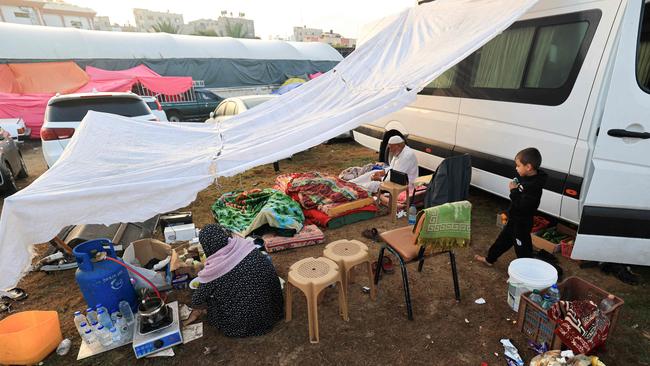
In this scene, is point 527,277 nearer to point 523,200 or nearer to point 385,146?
point 523,200

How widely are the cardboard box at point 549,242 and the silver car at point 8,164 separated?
815 centimetres

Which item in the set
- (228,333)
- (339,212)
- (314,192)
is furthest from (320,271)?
(314,192)

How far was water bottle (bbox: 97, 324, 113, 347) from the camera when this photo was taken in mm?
2572

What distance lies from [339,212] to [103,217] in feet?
9.28

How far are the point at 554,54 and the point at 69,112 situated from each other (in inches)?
270

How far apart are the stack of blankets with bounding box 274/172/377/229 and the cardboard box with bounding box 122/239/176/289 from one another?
1893mm

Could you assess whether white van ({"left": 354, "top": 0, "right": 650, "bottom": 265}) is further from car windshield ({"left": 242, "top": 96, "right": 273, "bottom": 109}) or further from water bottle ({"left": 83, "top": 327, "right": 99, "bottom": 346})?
car windshield ({"left": 242, "top": 96, "right": 273, "bottom": 109})

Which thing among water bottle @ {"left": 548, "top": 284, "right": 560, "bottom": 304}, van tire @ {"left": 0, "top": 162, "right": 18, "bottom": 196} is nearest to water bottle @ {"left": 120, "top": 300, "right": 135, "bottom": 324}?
water bottle @ {"left": 548, "top": 284, "right": 560, "bottom": 304}

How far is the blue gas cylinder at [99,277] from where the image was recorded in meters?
2.64

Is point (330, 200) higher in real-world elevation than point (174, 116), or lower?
lower

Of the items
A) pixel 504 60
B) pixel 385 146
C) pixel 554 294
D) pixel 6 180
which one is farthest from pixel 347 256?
pixel 6 180

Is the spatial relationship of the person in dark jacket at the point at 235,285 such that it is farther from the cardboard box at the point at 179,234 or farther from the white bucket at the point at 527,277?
the white bucket at the point at 527,277

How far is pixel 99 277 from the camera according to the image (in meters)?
2.64

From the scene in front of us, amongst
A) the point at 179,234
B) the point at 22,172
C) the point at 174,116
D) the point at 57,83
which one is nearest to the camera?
the point at 179,234
